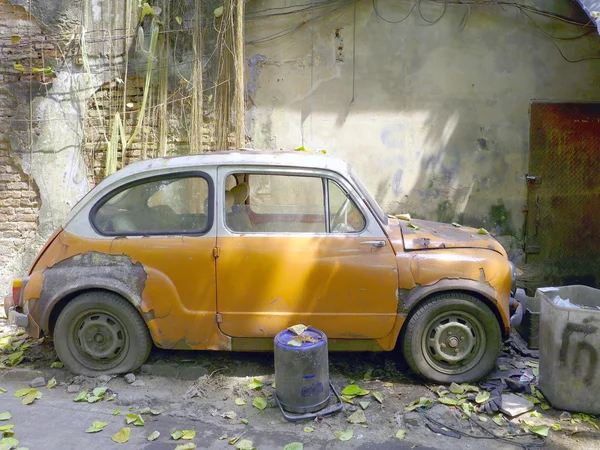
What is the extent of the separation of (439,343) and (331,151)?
3.49 m

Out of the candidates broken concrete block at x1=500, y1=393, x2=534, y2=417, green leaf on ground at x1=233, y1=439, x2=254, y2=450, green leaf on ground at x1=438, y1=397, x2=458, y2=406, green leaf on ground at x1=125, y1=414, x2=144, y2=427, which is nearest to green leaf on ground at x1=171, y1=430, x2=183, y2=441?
green leaf on ground at x1=125, y1=414, x2=144, y2=427

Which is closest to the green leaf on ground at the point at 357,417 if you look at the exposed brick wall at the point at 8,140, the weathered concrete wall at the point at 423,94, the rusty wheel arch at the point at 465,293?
the rusty wheel arch at the point at 465,293

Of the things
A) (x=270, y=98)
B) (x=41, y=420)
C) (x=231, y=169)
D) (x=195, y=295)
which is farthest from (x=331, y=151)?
(x=41, y=420)

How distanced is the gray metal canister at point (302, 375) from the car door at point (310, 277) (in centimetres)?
37

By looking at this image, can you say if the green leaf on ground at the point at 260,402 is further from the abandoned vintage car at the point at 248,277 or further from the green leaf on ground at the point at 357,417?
the green leaf on ground at the point at 357,417

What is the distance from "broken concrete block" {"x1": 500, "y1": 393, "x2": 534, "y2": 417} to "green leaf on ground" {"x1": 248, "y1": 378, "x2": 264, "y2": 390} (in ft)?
6.08

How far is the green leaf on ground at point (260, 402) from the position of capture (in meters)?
3.88

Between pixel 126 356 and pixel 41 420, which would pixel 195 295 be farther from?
pixel 41 420

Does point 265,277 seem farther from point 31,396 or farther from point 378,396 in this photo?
point 31,396

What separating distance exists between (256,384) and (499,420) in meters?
1.86

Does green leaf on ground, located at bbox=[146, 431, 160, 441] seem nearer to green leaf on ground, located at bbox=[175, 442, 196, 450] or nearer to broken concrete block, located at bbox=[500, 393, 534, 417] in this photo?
green leaf on ground, located at bbox=[175, 442, 196, 450]

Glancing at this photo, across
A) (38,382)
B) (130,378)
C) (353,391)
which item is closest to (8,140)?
(38,382)

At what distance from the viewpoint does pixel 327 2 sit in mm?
6844

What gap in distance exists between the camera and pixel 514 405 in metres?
3.80
